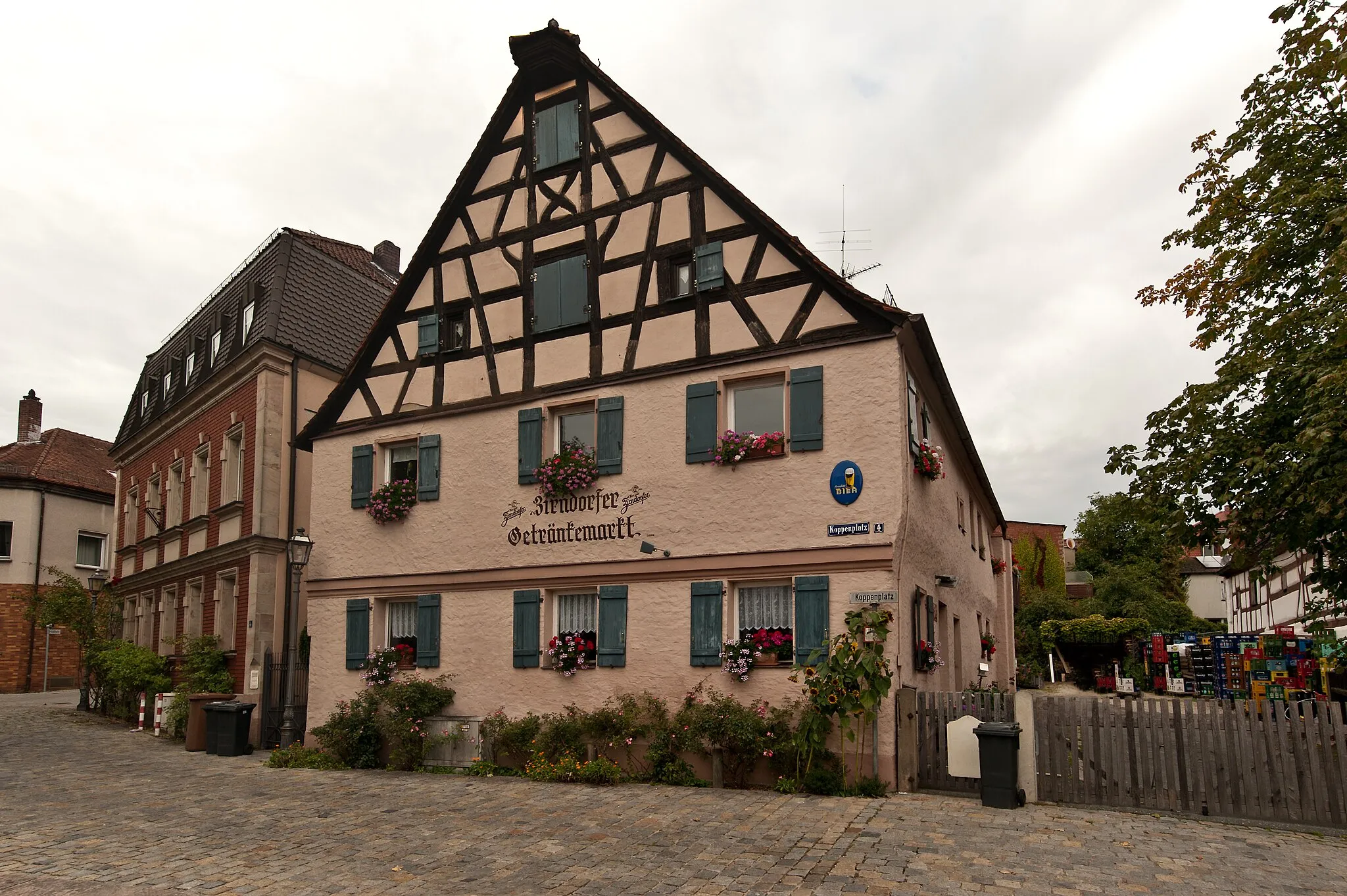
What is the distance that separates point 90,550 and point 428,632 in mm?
28761

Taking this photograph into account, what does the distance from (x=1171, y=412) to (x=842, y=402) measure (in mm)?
4525

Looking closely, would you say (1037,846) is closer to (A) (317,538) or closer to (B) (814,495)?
(B) (814,495)

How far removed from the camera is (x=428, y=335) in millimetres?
16875

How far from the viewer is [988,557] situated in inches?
1076

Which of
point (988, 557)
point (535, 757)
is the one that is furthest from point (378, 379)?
point (988, 557)

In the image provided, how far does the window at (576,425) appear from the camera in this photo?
15195 mm

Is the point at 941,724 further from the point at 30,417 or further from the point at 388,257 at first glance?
the point at 30,417

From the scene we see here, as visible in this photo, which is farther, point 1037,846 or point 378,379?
point 378,379

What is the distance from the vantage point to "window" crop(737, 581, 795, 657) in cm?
1280

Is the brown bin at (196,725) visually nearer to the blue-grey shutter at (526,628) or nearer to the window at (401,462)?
the window at (401,462)

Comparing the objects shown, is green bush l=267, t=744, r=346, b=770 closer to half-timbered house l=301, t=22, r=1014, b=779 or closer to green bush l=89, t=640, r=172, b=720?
half-timbered house l=301, t=22, r=1014, b=779

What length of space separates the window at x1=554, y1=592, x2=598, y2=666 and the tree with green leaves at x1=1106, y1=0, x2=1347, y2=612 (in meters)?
7.42

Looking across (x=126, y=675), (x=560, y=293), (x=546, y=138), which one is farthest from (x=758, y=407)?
(x=126, y=675)

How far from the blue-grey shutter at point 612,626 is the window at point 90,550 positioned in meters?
30.7
